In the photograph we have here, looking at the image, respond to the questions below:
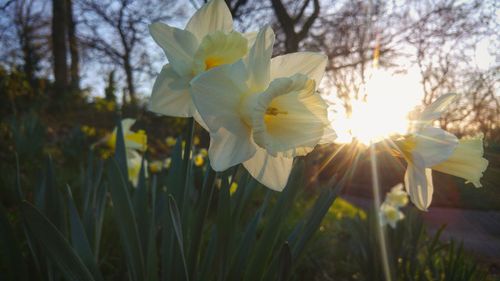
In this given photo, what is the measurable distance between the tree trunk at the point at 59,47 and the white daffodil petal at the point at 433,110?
25.2ft

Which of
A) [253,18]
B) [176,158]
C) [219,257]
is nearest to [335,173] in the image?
[219,257]

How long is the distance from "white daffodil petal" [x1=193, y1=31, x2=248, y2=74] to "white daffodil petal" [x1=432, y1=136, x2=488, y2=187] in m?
0.49

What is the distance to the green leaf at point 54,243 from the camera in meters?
0.71

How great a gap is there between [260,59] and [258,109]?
0.11 meters

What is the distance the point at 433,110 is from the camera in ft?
2.59

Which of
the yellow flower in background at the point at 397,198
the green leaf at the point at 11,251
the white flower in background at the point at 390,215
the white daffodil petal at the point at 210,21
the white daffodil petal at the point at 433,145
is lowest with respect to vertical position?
the white flower in background at the point at 390,215

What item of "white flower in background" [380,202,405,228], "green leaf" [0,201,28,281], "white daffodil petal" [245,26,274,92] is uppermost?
"white daffodil petal" [245,26,274,92]

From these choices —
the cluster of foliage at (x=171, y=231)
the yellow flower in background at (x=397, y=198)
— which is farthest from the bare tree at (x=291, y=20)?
the cluster of foliage at (x=171, y=231)

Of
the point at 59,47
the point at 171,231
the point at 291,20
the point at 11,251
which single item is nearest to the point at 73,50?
the point at 59,47

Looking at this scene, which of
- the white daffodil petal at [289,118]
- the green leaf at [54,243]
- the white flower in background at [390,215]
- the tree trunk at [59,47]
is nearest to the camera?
the white daffodil petal at [289,118]

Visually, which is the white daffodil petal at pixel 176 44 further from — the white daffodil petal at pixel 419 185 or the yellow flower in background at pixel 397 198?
the yellow flower in background at pixel 397 198

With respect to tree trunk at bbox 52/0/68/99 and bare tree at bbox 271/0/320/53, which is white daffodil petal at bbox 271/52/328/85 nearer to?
bare tree at bbox 271/0/320/53

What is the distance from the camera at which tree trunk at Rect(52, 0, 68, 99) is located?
24.0 feet

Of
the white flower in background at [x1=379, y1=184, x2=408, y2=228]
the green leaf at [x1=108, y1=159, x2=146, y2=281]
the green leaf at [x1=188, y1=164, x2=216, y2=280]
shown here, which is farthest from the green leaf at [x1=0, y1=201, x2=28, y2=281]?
the white flower in background at [x1=379, y1=184, x2=408, y2=228]
